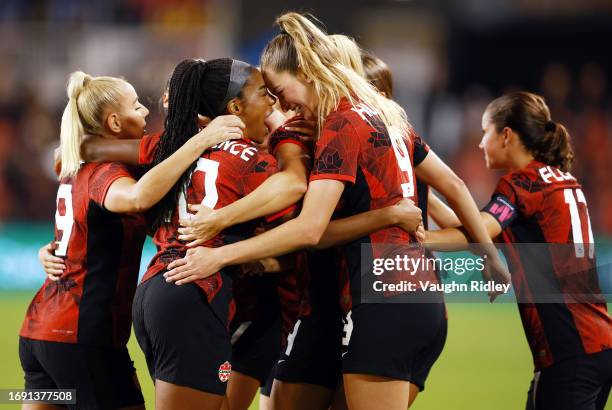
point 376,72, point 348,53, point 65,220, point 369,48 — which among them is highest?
point 369,48

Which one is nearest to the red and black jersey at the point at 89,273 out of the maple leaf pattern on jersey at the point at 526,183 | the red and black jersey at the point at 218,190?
the red and black jersey at the point at 218,190

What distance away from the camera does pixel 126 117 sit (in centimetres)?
416

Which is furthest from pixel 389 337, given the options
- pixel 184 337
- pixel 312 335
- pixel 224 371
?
pixel 184 337

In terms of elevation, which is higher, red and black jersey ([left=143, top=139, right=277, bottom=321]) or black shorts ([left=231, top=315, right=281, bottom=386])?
red and black jersey ([left=143, top=139, right=277, bottom=321])

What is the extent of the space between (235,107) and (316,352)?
3.89 feet

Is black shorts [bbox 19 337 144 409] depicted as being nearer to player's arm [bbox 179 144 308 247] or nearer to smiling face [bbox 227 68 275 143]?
player's arm [bbox 179 144 308 247]

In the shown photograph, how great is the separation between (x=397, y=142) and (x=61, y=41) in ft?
46.8

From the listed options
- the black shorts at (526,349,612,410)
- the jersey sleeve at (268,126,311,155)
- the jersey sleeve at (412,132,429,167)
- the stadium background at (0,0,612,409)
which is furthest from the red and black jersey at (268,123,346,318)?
the stadium background at (0,0,612,409)

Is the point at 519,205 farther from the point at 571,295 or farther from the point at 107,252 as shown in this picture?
the point at 107,252

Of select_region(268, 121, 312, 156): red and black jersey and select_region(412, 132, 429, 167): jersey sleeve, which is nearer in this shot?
select_region(268, 121, 312, 156): red and black jersey

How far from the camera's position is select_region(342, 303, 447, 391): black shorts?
3342mm

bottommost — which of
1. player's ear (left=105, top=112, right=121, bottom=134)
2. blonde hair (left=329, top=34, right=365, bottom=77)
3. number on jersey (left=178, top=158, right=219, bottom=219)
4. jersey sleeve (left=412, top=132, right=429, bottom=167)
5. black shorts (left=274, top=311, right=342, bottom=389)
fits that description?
black shorts (left=274, top=311, right=342, bottom=389)

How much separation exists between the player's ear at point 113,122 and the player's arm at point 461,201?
1489 millimetres

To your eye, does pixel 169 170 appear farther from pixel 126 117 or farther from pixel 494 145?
pixel 494 145
